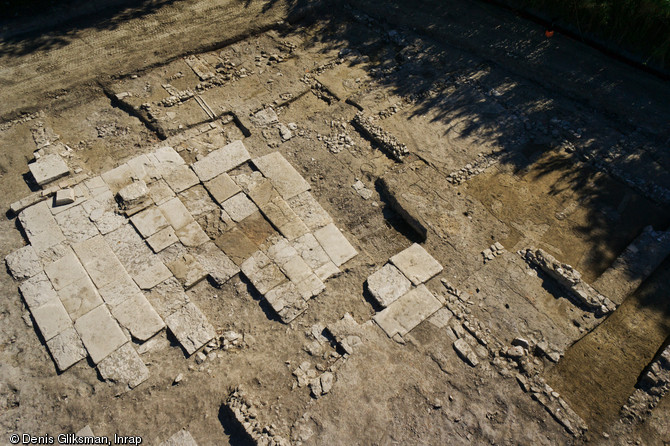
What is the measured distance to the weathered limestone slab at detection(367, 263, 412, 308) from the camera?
5676 mm

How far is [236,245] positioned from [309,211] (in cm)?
134

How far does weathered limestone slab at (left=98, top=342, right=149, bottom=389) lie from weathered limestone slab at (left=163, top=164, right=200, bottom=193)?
276 centimetres

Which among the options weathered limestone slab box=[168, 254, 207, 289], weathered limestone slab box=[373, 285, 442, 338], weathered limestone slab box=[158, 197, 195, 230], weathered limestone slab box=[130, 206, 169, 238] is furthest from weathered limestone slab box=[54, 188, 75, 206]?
weathered limestone slab box=[373, 285, 442, 338]

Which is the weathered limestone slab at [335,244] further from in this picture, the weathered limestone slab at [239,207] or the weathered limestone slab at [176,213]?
the weathered limestone slab at [176,213]

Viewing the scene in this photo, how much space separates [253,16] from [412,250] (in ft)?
24.3

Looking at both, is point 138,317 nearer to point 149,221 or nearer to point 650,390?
point 149,221

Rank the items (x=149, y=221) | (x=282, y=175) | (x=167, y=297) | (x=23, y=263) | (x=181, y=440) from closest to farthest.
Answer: (x=181, y=440) < (x=167, y=297) < (x=23, y=263) < (x=149, y=221) < (x=282, y=175)

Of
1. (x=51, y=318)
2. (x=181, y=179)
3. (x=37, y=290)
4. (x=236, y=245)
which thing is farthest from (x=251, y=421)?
(x=181, y=179)

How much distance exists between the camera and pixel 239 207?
21.7 feet

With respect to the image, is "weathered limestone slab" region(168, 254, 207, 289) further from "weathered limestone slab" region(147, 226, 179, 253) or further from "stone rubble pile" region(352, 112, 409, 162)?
"stone rubble pile" region(352, 112, 409, 162)

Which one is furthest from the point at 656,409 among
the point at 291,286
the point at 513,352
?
the point at 291,286

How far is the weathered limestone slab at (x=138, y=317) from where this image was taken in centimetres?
539

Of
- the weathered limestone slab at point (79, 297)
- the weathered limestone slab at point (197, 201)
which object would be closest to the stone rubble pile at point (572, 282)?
the weathered limestone slab at point (197, 201)

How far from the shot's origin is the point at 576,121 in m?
7.53
